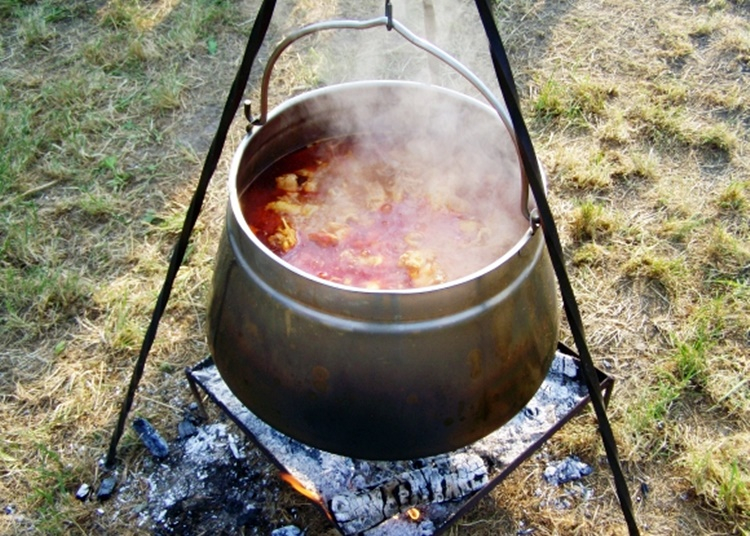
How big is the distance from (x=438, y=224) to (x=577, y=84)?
2324 millimetres

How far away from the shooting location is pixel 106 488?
2385mm

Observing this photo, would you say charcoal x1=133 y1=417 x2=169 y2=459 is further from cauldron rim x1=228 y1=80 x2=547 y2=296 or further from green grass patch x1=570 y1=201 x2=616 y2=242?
green grass patch x1=570 y1=201 x2=616 y2=242

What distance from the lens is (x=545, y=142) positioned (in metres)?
3.69

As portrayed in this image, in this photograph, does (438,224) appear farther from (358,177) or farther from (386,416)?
(386,416)

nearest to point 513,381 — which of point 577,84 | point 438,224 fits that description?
point 438,224

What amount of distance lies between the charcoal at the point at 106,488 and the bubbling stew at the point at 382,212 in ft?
3.50

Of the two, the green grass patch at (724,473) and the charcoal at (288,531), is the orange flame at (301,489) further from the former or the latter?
the green grass patch at (724,473)

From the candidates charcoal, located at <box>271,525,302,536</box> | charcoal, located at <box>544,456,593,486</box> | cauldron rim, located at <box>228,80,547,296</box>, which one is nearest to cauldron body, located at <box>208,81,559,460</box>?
cauldron rim, located at <box>228,80,547,296</box>

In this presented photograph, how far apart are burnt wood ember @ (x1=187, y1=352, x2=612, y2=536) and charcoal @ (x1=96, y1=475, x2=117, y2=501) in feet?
1.39

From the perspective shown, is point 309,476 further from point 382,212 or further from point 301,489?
point 382,212

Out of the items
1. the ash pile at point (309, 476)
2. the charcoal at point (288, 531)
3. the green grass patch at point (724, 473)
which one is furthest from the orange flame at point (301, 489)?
the green grass patch at point (724, 473)

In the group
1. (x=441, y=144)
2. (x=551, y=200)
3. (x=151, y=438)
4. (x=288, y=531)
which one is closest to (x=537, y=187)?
(x=441, y=144)

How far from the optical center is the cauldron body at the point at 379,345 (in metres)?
1.56

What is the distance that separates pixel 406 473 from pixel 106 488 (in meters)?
0.99
